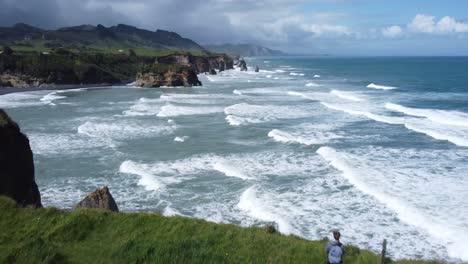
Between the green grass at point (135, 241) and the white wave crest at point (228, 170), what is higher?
the green grass at point (135, 241)

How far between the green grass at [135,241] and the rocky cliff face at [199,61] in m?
125

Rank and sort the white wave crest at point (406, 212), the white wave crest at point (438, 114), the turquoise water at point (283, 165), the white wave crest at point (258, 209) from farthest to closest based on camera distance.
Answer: the white wave crest at point (438, 114) → the turquoise water at point (283, 165) → the white wave crest at point (258, 209) → the white wave crest at point (406, 212)

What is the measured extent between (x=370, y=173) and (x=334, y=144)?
842cm

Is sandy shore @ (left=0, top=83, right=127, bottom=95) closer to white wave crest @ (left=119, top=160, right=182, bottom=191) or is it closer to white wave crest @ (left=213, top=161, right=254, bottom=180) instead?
white wave crest @ (left=119, top=160, right=182, bottom=191)

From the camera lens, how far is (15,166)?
63.7ft

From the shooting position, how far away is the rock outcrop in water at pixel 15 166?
1872 cm

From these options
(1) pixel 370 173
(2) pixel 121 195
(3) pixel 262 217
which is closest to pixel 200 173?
(2) pixel 121 195

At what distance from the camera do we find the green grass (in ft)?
40.8

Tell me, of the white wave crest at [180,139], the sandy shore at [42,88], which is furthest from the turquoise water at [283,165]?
the sandy shore at [42,88]

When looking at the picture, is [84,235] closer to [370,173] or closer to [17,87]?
[370,173]

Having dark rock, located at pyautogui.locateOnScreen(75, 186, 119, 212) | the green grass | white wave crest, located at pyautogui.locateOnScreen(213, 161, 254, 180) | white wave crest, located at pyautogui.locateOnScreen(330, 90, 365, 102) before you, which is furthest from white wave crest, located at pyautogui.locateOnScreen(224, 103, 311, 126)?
the green grass

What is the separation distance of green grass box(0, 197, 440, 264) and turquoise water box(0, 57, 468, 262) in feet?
23.7

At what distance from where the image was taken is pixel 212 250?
42.3ft

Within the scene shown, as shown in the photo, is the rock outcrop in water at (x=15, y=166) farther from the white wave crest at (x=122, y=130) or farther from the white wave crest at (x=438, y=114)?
the white wave crest at (x=438, y=114)
